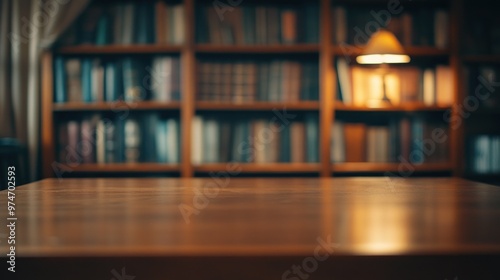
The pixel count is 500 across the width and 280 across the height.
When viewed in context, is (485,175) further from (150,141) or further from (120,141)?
(120,141)

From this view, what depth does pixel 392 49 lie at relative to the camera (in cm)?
290

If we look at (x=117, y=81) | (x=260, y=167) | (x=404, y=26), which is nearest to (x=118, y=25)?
(x=117, y=81)

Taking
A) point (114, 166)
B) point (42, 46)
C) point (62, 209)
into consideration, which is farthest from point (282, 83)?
point (62, 209)

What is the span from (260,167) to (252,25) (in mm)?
719

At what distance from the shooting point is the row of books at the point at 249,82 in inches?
130

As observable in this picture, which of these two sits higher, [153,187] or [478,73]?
[478,73]

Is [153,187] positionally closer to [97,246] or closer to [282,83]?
[97,246]

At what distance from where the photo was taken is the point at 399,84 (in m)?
3.33

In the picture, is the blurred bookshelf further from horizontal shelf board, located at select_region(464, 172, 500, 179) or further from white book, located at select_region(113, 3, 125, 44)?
horizontal shelf board, located at select_region(464, 172, 500, 179)

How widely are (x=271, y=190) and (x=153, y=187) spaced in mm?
291

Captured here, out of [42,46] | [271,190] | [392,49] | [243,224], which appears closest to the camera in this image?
[243,224]

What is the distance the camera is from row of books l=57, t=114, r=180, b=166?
3312 mm

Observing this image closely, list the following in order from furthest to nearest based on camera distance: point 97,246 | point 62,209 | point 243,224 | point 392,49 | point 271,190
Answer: point 392,49 < point 271,190 < point 62,209 < point 243,224 < point 97,246
